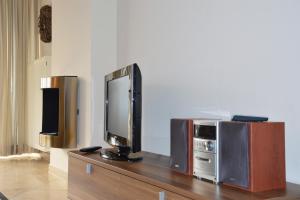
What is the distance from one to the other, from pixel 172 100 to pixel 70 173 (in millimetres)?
944

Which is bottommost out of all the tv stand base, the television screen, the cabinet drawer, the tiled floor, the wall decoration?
the tiled floor

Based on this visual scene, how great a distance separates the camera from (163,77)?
9.05 ft

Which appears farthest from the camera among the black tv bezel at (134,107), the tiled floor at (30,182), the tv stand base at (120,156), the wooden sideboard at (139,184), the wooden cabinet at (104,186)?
the tiled floor at (30,182)

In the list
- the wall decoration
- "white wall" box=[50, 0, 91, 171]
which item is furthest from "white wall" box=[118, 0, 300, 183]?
the wall decoration

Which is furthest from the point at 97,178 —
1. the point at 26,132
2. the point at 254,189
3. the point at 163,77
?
the point at 26,132

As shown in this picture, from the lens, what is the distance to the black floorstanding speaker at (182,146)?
180cm

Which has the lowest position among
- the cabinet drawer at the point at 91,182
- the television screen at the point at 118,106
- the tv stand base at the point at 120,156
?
the cabinet drawer at the point at 91,182

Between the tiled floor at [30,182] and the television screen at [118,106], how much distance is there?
1.00m

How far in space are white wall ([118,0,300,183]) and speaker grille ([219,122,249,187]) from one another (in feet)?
1.29

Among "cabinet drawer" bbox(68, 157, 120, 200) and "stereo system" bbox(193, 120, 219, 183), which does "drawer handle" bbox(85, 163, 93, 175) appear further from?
"stereo system" bbox(193, 120, 219, 183)

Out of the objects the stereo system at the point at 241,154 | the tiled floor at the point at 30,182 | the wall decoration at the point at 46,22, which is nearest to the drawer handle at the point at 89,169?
the stereo system at the point at 241,154

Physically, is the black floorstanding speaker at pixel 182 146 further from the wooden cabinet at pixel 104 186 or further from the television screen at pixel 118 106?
the television screen at pixel 118 106

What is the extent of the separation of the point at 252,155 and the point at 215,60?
93cm

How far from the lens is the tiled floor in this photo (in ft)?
10.8
